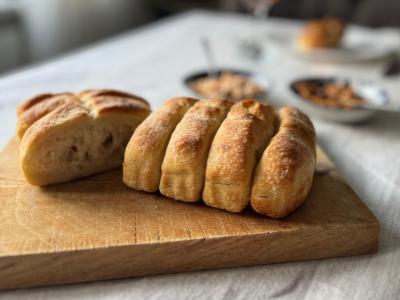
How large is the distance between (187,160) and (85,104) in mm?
327

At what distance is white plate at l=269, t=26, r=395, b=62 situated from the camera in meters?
1.93

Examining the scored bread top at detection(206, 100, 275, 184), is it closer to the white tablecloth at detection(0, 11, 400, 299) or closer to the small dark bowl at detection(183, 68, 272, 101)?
the white tablecloth at detection(0, 11, 400, 299)

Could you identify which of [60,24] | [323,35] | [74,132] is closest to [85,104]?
[74,132]

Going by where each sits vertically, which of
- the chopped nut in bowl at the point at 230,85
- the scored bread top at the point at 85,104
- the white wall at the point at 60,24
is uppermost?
the scored bread top at the point at 85,104

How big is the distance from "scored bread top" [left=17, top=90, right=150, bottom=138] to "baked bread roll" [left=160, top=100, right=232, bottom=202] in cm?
17

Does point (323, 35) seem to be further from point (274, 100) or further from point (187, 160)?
point (187, 160)

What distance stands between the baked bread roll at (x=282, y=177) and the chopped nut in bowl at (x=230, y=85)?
0.56 meters

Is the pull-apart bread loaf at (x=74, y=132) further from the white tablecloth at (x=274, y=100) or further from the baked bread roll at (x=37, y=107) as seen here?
the white tablecloth at (x=274, y=100)

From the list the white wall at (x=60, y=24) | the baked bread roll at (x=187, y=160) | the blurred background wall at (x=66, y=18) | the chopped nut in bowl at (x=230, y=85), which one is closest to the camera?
the baked bread roll at (x=187, y=160)

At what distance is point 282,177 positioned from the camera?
31.2 inches

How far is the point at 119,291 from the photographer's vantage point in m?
0.73

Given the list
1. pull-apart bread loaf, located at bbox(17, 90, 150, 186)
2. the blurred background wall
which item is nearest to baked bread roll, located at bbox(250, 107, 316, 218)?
pull-apart bread loaf, located at bbox(17, 90, 150, 186)

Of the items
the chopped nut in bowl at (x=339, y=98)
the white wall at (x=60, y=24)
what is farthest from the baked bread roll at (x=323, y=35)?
the white wall at (x=60, y=24)

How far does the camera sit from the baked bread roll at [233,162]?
0.80 metres
